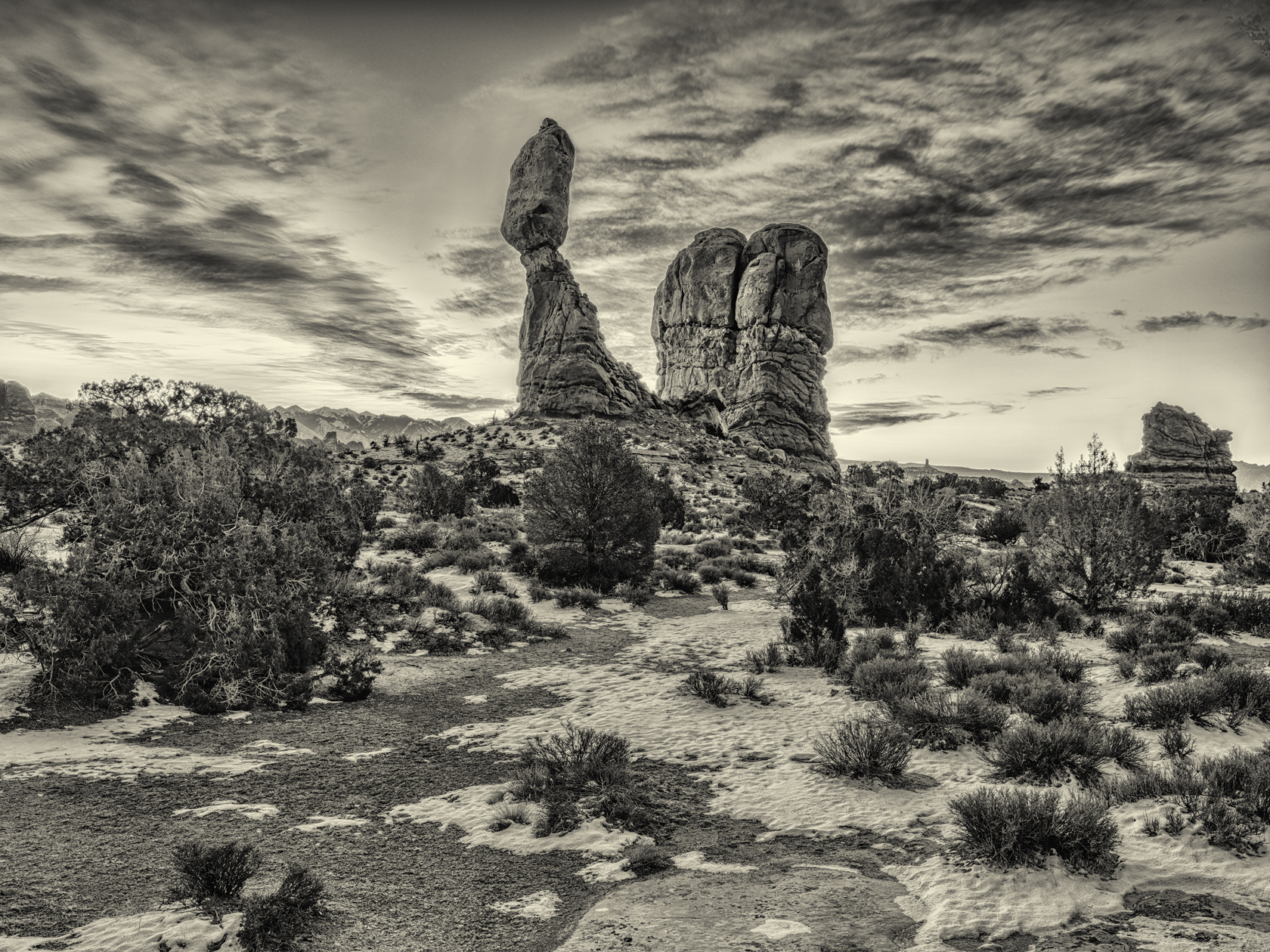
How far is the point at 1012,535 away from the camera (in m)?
29.5

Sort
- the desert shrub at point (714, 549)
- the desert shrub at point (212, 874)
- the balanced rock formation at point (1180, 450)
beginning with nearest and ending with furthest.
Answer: the desert shrub at point (212, 874) < the desert shrub at point (714, 549) < the balanced rock formation at point (1180, 450)

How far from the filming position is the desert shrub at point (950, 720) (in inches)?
314

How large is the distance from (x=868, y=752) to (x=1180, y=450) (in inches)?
3684

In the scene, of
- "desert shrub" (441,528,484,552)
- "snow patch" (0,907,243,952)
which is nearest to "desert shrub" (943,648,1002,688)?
"snow patch" (0,907,243,952)

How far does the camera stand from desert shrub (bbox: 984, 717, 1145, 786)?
691 centimetres

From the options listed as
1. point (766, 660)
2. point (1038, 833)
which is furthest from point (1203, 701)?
point (766, 660)

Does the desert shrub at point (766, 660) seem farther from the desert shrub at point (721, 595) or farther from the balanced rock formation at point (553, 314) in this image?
the balanced rock formation at point (553, 314)

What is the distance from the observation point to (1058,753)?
7.06 m

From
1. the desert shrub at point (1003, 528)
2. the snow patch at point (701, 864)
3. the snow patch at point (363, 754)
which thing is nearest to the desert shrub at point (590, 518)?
the snow patch at point (363, 754)

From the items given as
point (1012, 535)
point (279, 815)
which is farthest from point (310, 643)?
point (1012, 535)

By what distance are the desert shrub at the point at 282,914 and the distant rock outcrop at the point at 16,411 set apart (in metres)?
104

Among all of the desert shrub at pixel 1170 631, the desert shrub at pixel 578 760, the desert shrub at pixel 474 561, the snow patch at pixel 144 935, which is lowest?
the snow patch at pixel 144 935

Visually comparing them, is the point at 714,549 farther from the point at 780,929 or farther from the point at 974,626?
the point at 780,929

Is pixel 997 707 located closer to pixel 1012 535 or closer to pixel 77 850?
pixel 77 850
